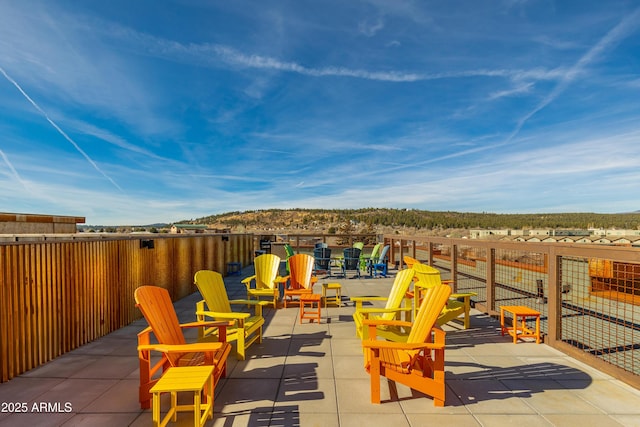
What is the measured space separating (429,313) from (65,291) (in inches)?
149

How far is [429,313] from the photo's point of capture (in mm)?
2430

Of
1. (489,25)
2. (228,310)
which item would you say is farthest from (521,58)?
(228,310)

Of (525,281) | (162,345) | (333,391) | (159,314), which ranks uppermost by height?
(159,314)

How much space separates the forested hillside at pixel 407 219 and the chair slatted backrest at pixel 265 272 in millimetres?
31665

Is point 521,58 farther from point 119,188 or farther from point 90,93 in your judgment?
point 119,188

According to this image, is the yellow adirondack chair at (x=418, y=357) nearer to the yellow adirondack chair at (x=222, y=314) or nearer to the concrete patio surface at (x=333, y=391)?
the concrete patio surface at (x=333, y=391)

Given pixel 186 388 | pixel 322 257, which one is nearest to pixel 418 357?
pixel 186 388

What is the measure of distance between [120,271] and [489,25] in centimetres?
1109

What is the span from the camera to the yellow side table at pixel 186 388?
170 cm

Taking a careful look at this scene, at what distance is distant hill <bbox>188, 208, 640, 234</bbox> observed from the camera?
40.6 meters

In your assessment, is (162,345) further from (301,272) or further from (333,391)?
(301,272)

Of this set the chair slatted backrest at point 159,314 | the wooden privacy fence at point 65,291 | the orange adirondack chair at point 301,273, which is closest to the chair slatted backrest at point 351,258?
the orange adirondack chair at point 301,273

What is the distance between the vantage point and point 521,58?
9.43 metres

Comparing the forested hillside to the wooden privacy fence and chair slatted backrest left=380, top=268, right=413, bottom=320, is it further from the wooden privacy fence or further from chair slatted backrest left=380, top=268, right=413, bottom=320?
chair slatted backrest left=380, top=268, right=413, bottom=320
